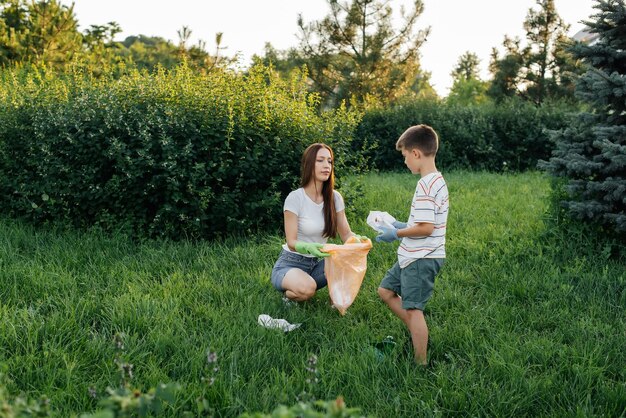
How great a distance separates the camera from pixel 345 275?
3.90 m

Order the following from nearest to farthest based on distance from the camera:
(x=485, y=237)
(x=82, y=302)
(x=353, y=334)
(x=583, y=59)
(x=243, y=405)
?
1. (x=243, y=405)
2. (x=353, y=334)
3. (x=82, y=302)
4. (x=583, y=59)
5. (x=485, y=237)

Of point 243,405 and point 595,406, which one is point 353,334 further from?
point 595,406

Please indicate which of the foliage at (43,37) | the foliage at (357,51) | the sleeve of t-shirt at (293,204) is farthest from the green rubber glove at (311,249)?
the foliage at (357,51)

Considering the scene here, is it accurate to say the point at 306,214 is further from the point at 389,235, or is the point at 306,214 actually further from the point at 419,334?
the point at 419,334

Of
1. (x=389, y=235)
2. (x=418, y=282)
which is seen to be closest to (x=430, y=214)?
(x=389, y=235)

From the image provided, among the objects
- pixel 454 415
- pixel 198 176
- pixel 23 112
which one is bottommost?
pixel 454 415

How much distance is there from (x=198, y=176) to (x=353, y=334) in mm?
2675

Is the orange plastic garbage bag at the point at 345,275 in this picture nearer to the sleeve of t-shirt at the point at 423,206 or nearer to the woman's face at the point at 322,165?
the woman's face at the point at 322,165

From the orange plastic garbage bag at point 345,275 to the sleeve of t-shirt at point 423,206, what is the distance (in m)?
0.70

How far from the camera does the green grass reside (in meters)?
2.91

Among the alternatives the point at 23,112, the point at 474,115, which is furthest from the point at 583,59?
the point at 474,115

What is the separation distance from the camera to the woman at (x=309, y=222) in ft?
13.5

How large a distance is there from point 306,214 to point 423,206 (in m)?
1.27

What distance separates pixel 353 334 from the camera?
367cm
